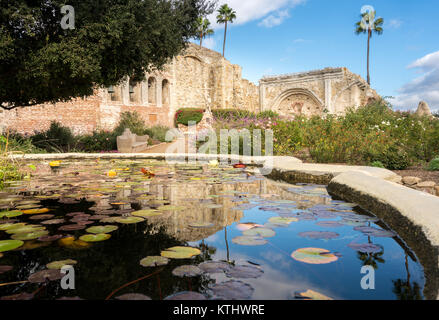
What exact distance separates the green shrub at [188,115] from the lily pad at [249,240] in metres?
17.7

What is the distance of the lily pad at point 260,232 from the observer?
156cm

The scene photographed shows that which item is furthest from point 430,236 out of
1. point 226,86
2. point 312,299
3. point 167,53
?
point 226,86

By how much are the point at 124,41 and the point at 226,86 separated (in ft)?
51.8

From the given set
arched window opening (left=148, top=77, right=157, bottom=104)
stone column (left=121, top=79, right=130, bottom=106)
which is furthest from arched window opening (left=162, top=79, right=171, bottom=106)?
stone column (left=121, top=79, right=130, bottom=106)

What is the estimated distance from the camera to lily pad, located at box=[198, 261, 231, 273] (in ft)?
3.70

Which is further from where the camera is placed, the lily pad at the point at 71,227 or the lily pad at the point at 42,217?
the lily pad at the point at 42,217

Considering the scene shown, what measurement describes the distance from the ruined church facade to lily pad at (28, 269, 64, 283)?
49.5 ft

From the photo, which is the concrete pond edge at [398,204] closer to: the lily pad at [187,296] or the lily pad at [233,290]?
the lily pad at [233,290]

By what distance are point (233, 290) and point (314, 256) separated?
45cm

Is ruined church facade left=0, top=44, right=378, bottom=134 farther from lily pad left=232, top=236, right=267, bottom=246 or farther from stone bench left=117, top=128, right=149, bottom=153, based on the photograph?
lily pad left=232, top=236, right=267, bottom=246

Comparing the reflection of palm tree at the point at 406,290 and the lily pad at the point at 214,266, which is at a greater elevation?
the lily pad at the point at 214,266

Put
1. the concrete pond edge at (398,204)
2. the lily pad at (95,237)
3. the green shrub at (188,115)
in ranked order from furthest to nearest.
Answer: the green shrub at (188,115) → the lily pad at (95,237) → the concrete pond edge at (398,204)

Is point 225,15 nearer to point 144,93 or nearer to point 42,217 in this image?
point 144,93

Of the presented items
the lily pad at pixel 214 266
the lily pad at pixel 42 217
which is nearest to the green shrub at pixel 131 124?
the lily pad at pixel 42 217
